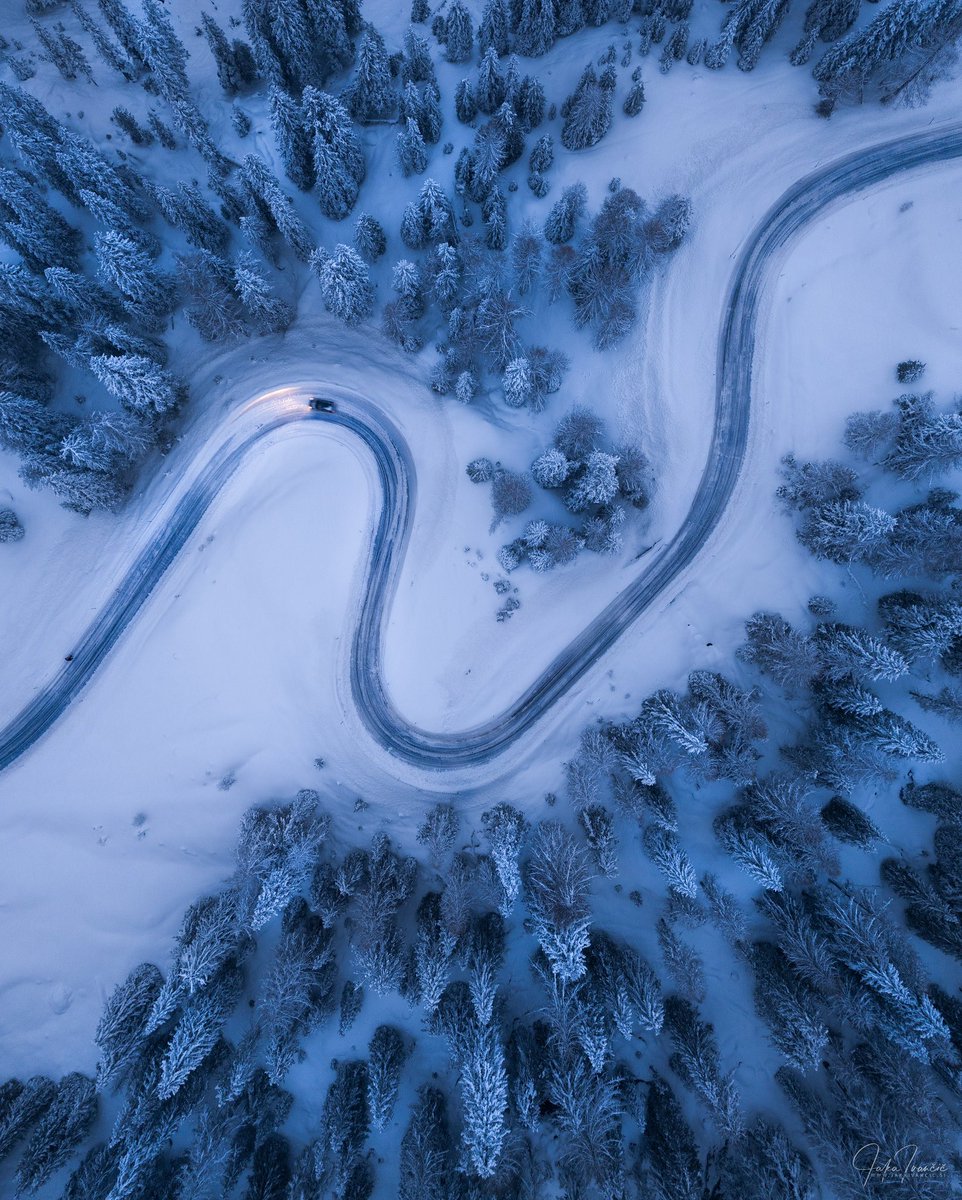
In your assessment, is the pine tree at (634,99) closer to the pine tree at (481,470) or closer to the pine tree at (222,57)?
the pine tree at (481,470)

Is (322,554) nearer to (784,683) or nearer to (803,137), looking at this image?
(784,683)

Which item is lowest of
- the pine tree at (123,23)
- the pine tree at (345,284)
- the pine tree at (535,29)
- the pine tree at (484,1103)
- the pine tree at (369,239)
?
the pine tree at (484,1103)

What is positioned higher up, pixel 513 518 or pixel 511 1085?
pixel 513 518

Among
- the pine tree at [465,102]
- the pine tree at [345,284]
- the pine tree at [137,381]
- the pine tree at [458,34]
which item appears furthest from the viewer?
the pine tree at [458,34]

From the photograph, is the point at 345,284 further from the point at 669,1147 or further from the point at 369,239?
the point at 669,1147

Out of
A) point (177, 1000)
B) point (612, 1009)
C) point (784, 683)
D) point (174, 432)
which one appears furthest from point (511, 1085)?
point (174, 432)

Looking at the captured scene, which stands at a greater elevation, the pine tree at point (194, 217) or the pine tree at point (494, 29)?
the pine tree at point (494, 29)

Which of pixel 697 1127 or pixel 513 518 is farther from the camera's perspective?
pixel 513 518

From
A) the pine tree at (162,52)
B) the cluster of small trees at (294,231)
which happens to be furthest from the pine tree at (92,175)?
the pine tree at (162,52)
